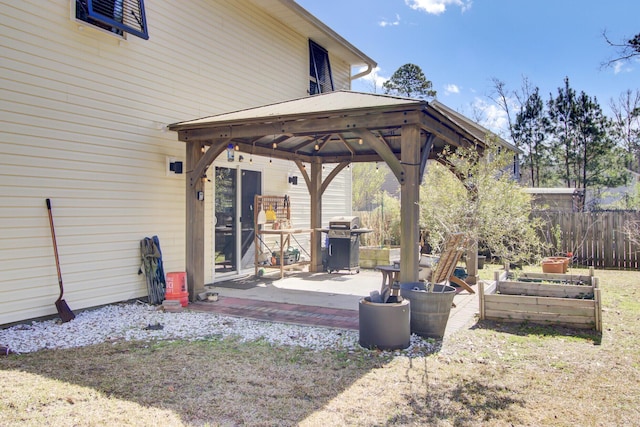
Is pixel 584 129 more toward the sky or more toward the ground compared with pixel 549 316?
more toward the sky

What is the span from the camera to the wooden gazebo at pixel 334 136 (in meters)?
5.16

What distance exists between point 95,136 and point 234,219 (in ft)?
9.72

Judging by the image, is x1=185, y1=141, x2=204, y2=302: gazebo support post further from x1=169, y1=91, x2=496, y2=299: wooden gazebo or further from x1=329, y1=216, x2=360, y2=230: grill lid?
x1=329, y1=216, x2=360, y2=230: grill lid

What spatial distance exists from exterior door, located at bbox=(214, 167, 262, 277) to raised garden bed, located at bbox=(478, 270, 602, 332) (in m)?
4.50

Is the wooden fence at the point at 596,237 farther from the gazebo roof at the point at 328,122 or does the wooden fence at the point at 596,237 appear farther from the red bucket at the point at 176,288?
the red bucket at the point at 176,288

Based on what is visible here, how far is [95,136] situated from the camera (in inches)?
232

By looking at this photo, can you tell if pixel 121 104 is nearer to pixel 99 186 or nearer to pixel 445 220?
pixel 99 186

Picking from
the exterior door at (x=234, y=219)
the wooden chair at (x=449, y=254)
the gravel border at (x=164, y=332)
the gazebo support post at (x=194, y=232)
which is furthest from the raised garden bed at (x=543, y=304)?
the exterior door at (x=234, y=219)

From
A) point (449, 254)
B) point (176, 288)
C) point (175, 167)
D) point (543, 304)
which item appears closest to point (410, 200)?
point (449, 254)

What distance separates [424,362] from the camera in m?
4.05

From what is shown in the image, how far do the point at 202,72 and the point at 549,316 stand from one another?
632cm

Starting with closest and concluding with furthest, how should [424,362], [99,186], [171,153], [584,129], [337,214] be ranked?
[424,362]
[99,186]
[171,153]
[337,214]
[584,129]

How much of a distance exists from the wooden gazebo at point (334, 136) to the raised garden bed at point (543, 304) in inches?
45.0

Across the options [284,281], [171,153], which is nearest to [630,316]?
[284,281]
